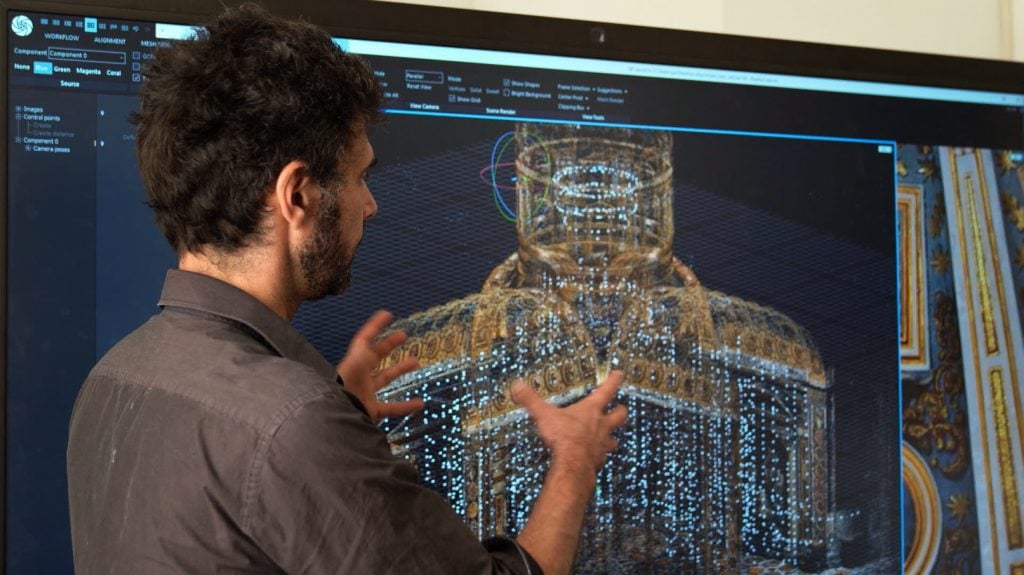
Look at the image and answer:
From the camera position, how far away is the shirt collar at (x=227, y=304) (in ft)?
3.47

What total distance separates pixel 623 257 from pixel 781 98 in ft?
1.09

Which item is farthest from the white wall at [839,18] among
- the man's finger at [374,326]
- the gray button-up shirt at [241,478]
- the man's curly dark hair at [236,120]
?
the gray button-up shirt at [241,478]

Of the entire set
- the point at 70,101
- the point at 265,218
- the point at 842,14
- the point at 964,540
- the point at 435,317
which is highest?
the point at 842,14

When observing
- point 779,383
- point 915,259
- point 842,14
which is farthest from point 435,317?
point 842,14

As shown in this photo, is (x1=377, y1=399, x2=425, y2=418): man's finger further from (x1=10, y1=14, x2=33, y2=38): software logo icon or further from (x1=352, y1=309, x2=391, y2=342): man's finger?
(x1=10, y1=14, x2=33, y2=38): software logo icon

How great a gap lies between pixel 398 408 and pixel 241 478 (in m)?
0.42

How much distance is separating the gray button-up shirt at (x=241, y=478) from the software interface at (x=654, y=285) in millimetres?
287

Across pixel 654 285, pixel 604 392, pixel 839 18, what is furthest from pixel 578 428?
pixel 839 18

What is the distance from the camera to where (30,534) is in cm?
125

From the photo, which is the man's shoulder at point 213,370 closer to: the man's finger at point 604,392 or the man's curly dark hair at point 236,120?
the man's curly dark hair at point 236,120

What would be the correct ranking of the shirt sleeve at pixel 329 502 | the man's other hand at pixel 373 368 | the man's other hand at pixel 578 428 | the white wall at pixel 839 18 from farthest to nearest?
the white wall at pixel 839 18 → the man's other hand at pixel 373 368 → the man's other hand at pixel 578 428 → the shirt sleeve at pixel 329 502

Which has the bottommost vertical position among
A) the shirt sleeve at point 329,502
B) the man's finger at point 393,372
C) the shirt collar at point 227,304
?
the shirt sleeve at point 329,502

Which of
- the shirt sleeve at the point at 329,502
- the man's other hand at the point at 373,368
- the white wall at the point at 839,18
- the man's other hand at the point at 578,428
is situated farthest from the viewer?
the white wall at the point at 839,18

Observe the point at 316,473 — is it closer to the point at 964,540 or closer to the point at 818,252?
the point at 818,252
